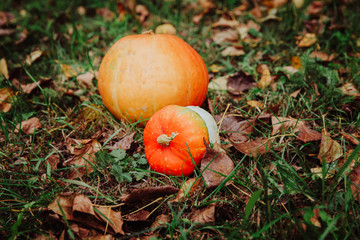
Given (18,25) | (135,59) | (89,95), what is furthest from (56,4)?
(135,59)

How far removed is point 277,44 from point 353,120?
1492mm

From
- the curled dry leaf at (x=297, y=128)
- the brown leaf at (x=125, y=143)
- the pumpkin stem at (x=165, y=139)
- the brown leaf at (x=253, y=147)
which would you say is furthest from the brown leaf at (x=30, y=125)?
the curled dry leaf at (x=297, y=128)

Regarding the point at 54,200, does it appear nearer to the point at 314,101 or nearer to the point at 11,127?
the point at 11,127

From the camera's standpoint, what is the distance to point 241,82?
2.63 meters

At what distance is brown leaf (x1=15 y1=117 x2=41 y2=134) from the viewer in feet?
7.32

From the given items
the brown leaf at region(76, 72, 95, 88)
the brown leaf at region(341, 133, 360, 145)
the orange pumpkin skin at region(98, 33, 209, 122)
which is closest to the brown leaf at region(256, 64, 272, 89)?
the orange pumpkin skin at region(98, 33, 209, 122)

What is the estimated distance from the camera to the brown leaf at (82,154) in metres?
1.81

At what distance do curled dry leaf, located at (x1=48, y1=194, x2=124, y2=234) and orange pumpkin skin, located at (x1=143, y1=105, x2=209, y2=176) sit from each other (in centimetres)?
45

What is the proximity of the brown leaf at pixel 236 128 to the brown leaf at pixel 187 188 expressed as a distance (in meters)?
0.50

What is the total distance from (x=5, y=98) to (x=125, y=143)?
1401 mm

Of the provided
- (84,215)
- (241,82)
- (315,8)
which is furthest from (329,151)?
(315,8)

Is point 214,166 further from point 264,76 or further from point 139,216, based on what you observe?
point 264,76

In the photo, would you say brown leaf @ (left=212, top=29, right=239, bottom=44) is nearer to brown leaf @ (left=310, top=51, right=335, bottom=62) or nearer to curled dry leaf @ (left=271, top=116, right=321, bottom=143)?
brown leaf @ (left=310, top=51, right=335, bottom=62)

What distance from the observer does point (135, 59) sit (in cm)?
197
